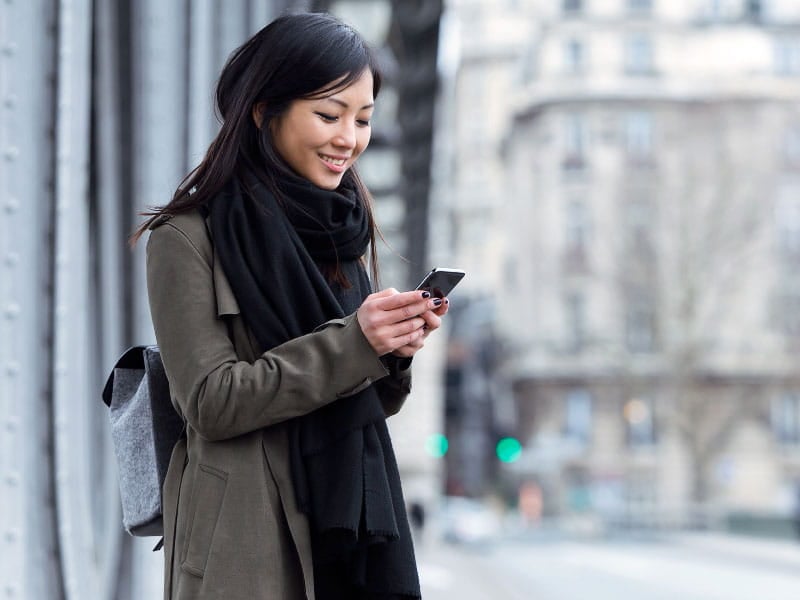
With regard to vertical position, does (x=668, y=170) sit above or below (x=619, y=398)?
above

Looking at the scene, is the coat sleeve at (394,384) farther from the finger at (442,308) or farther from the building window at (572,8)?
the building window at (572,8)

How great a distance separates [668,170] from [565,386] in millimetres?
9378

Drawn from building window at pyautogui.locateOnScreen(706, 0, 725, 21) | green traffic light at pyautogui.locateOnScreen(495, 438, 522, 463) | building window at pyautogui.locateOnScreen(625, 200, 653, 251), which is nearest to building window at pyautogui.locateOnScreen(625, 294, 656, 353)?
building window at pyautogui.locateOnScreen(625, 200, 653, 251)

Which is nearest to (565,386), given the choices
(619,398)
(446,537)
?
(619,398)

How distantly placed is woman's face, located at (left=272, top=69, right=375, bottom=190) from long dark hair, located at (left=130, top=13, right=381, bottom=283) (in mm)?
12

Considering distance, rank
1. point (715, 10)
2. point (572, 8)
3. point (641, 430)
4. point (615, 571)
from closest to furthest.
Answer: point (615, 571), point (641, 430), point (572, 8), point (715, 10)

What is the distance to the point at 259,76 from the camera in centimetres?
239

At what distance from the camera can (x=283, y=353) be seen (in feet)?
7.31

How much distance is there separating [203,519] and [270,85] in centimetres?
66

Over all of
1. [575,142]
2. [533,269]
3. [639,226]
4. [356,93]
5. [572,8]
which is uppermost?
[572,8]

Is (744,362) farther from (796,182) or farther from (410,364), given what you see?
(410,364)

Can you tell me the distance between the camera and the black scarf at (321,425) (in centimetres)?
222

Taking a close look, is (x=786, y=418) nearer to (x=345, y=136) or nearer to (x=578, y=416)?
(x=578, y=416)

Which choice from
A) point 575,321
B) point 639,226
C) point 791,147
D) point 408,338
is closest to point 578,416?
point 575,321
